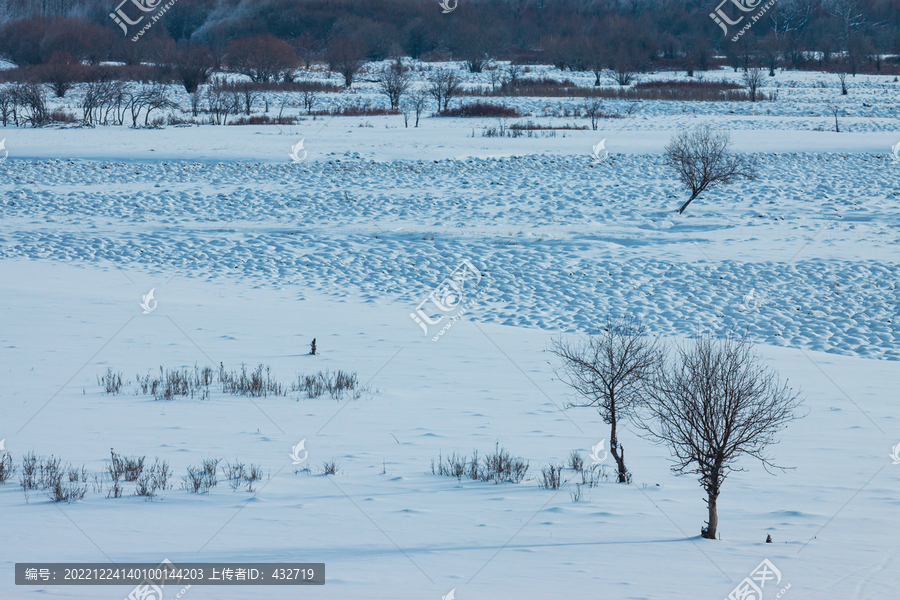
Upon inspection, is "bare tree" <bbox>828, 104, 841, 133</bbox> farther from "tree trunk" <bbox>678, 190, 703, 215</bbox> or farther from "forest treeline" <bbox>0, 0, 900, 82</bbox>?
"forest treeline" <bbox>0, 0, 900, 82</bbox>

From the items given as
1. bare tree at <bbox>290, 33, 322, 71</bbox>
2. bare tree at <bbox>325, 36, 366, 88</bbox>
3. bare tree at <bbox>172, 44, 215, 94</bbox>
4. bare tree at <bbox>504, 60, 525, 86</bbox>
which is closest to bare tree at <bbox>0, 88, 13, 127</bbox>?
bare tree at <bbox>172, 44, 215, 94</bbox>

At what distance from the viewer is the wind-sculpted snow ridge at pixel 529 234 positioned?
13.2 meters

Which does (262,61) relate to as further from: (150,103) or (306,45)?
(306,45)

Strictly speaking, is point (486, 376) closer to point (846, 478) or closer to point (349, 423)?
point (349, 423)

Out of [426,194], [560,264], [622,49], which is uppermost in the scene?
[622,49]

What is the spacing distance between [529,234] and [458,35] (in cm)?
6493

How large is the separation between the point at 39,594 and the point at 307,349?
666 cm

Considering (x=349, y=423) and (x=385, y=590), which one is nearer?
(x=385, y=590)

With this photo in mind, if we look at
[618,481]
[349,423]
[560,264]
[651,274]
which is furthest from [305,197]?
[618,481]

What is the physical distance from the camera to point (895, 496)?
19.9ft

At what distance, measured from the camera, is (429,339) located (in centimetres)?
1131
